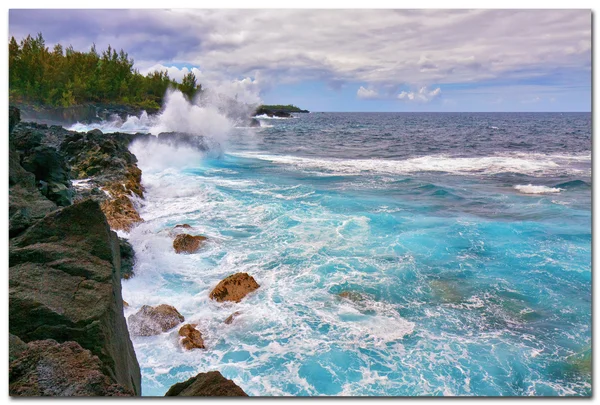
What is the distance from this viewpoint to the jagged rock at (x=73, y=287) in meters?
3.21

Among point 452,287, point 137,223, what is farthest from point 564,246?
point 137,223

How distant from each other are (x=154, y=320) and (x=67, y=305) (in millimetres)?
2700

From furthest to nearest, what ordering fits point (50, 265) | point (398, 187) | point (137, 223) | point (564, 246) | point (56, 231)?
point (398, 187) < point (137, 223) < point (564, 246) < point (56, 231) < point (50, 265)

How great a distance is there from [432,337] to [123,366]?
148 inches

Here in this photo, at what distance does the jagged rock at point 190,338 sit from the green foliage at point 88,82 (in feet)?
18.6

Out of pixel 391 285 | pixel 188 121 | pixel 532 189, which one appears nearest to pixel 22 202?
pixel 391 285

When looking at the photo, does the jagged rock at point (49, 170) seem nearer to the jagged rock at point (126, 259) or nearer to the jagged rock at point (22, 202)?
the jagged rock at point (126, 259)

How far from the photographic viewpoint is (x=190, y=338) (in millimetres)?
5523

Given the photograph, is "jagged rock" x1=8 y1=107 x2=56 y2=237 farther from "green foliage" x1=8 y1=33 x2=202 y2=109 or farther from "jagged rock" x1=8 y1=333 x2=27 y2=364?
"green foliage" x1=8 y1=33 x2=202 y2=109

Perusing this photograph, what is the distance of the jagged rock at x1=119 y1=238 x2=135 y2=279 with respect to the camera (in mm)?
7360

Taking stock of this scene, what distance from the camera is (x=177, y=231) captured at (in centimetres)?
969

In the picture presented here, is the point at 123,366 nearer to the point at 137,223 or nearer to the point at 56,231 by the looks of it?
Answer: the point at 56,231

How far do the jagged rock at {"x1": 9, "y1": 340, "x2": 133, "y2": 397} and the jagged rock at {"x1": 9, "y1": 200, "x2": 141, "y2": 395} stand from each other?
0.73 feet

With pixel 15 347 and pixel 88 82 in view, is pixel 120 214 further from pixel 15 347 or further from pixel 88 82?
pixel 88 82
